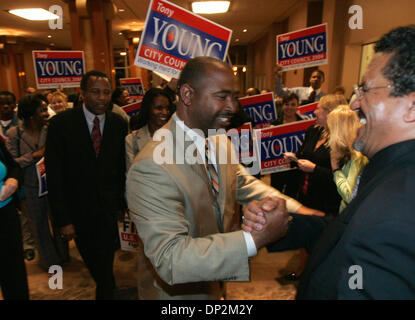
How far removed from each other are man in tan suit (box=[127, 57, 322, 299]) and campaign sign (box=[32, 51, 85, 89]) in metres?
4.09

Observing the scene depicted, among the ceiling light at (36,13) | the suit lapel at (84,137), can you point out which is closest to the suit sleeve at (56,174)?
the suit lapel at (84,137)

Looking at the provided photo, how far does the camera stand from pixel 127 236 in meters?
2.78

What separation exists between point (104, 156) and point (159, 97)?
32.7 inches

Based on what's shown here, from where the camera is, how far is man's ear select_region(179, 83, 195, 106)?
52.5 inches

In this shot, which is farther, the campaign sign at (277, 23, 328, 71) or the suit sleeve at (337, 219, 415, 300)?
the campaign sign at (277, 23, 328, 71)

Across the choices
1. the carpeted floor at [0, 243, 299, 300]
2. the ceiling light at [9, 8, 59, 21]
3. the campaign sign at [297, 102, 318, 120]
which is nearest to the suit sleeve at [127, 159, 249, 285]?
the carpeted floor at [0, 243, 299, 300]

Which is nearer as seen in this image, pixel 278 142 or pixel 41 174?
pixel 41 174

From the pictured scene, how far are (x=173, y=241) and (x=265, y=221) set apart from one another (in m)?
0.39

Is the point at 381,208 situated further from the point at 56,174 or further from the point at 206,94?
the point at 56,174

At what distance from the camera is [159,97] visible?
284 centimetres

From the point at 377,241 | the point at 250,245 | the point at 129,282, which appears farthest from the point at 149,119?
the point at 377,241

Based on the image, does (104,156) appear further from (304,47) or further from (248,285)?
(304,47)

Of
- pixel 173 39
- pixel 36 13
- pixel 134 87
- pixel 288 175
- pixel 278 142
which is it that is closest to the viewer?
pixel 173 39

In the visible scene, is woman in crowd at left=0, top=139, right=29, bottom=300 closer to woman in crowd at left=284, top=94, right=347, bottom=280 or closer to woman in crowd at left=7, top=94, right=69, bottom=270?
woman in crowd at left=7, top=94, right=69, bottom=270
